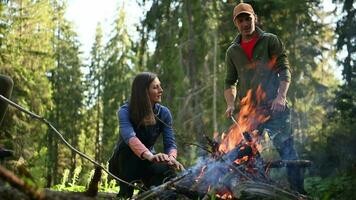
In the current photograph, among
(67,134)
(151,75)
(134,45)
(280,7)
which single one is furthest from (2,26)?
(67,134)

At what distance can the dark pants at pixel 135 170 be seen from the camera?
472 cm

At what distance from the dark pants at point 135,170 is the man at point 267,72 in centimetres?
86

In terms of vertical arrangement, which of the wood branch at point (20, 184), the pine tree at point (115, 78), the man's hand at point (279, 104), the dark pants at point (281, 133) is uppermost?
the pine tree at point (115, 78)

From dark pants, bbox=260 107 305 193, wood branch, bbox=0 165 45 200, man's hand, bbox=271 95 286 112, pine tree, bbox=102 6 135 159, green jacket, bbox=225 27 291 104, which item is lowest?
wood branch, bbox=0 165 45 200

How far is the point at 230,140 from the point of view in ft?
14.9

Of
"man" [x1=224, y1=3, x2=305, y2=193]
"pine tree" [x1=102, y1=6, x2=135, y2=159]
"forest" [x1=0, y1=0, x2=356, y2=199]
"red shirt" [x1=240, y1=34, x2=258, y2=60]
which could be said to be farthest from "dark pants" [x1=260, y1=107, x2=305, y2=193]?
"pine tree" [x1=102, y1=6, x2=135, y2=159]

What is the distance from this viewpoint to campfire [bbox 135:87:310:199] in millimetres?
3695

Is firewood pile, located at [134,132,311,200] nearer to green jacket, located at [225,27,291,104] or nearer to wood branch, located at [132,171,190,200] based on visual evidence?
wood branch, located at [132,171,190,200]

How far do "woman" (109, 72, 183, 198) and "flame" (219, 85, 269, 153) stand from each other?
0.60 meters

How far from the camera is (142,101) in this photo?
4820 mm

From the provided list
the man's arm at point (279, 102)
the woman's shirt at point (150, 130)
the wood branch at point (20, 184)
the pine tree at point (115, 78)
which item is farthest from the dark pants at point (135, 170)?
the pine tree at point (115, 78)

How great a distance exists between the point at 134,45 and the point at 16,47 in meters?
4.46

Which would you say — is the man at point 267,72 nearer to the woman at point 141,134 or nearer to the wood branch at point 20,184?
the woman at point 141,134

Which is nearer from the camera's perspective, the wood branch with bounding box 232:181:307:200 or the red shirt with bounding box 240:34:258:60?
the wood branch with bounding box 232:181:307:200
